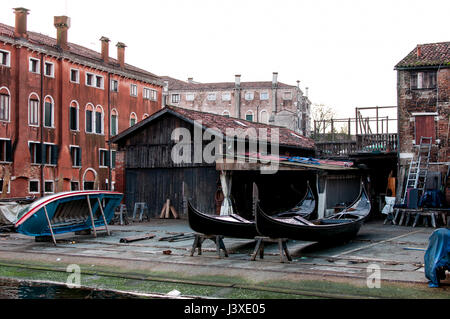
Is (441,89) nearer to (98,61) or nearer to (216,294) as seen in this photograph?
(216,294)

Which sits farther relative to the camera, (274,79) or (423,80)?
(274,79)

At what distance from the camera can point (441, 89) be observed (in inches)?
881

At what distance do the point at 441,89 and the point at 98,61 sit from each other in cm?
2295

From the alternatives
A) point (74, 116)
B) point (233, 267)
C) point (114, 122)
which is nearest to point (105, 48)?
point (114, 122)

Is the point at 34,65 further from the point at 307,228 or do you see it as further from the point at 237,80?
the point at 237,80

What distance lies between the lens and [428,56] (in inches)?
915

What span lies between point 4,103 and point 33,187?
5.08 m

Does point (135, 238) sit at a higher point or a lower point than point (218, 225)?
lower

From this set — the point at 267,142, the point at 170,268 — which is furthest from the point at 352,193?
the point at 170,268

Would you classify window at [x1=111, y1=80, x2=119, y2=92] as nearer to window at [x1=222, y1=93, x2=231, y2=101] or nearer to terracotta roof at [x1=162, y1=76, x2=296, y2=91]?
terracotta roof at [x1=162, y1=76, x2=296, y2=91]

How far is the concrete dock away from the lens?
30.7 ft

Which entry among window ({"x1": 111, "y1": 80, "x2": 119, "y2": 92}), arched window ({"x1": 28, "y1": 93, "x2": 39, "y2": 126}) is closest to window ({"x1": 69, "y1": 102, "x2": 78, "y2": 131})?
arched window ({"x1": 28, "y1": 93, "x2": 39, "y2": 126})

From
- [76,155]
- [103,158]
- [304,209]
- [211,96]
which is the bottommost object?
[304,209]

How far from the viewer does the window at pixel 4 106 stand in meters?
28.9
